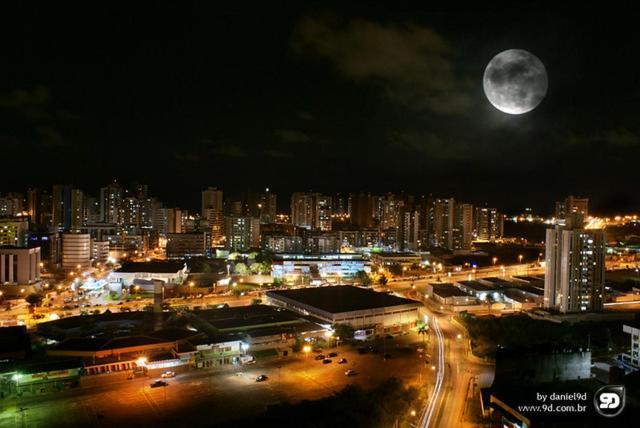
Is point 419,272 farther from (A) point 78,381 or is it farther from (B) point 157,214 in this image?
(B) point 157,214

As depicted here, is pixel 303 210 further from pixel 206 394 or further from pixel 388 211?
pixel 206 394

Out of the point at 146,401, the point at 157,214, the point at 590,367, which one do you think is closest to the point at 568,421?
the point at 590,367

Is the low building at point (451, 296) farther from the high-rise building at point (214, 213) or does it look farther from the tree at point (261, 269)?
the high-rise building at point (214, 213)

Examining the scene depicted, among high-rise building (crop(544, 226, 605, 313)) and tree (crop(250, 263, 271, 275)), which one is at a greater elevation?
high-rise building (crop(544, 226, 605, 313))

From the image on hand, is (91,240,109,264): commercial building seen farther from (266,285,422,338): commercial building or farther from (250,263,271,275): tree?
(266,285,422,338): commercial building

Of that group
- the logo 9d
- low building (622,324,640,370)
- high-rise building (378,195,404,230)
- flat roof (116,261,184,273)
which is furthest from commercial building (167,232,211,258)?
the logo 9d

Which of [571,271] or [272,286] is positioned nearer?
[571,271]
